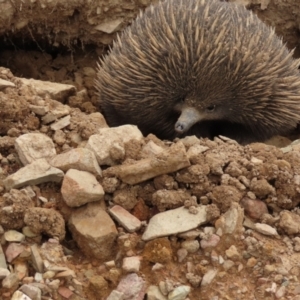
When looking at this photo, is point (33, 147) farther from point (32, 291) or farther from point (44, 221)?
point (32, 291)

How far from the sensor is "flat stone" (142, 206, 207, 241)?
7.12ft

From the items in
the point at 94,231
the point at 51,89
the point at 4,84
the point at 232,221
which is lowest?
the point at 51,89

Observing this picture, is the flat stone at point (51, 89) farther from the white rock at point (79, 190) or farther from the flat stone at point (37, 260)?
the flat stone at point (37, 260)

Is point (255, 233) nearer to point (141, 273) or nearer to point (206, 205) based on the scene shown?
point (206, 205)

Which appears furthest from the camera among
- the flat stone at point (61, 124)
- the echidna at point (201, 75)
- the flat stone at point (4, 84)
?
the echidna at point (201, 75)

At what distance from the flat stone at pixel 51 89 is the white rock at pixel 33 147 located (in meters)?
0.74

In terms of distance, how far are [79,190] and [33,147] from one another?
42cm

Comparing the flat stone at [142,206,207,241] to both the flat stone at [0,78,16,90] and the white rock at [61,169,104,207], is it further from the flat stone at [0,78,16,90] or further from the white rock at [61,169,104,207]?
the flat stone at [0,78,16,90]

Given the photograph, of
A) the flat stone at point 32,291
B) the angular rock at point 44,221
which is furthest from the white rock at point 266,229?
the flat stone at point 32,291

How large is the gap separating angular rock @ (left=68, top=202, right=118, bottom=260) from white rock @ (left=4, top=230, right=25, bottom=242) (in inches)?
7.6

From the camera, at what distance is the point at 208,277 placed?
208 centimetres

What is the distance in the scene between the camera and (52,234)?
2.13 metres

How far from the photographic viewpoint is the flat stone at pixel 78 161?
92.9 inches

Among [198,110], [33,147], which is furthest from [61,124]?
[198,110]
